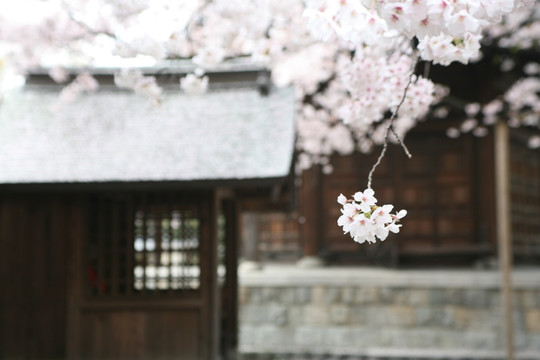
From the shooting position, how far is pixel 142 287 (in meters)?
6.50

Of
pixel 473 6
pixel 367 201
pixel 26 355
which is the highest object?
pixel 473 6

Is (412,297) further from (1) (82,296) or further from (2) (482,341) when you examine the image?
(1) (82,296)

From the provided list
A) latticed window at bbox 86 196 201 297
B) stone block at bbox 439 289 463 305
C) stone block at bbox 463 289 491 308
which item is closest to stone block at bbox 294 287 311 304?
stone block at bbox 439 289 463 305

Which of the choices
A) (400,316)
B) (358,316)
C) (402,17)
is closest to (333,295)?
(358,316)

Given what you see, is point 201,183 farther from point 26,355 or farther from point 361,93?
point 26,355

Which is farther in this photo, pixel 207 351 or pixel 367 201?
pixel 207 351

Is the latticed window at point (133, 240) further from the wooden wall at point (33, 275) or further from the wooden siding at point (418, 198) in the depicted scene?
the wooden siding at point (418, 198)

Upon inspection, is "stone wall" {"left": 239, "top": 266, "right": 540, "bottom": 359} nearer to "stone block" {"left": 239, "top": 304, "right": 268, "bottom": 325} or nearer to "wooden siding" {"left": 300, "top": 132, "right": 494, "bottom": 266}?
"stone block" {"left": 239, "top": 304, "right": 268, "bottom": 325}

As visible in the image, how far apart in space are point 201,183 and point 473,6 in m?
3.91

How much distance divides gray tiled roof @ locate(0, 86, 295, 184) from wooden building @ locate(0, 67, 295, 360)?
2 cm

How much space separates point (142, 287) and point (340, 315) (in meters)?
4.75

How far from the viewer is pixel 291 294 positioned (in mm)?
10469

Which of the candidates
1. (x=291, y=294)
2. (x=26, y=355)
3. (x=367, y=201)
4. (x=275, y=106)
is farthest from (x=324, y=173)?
(x=367, y=201)

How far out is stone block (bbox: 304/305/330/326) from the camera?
10.4 metres
